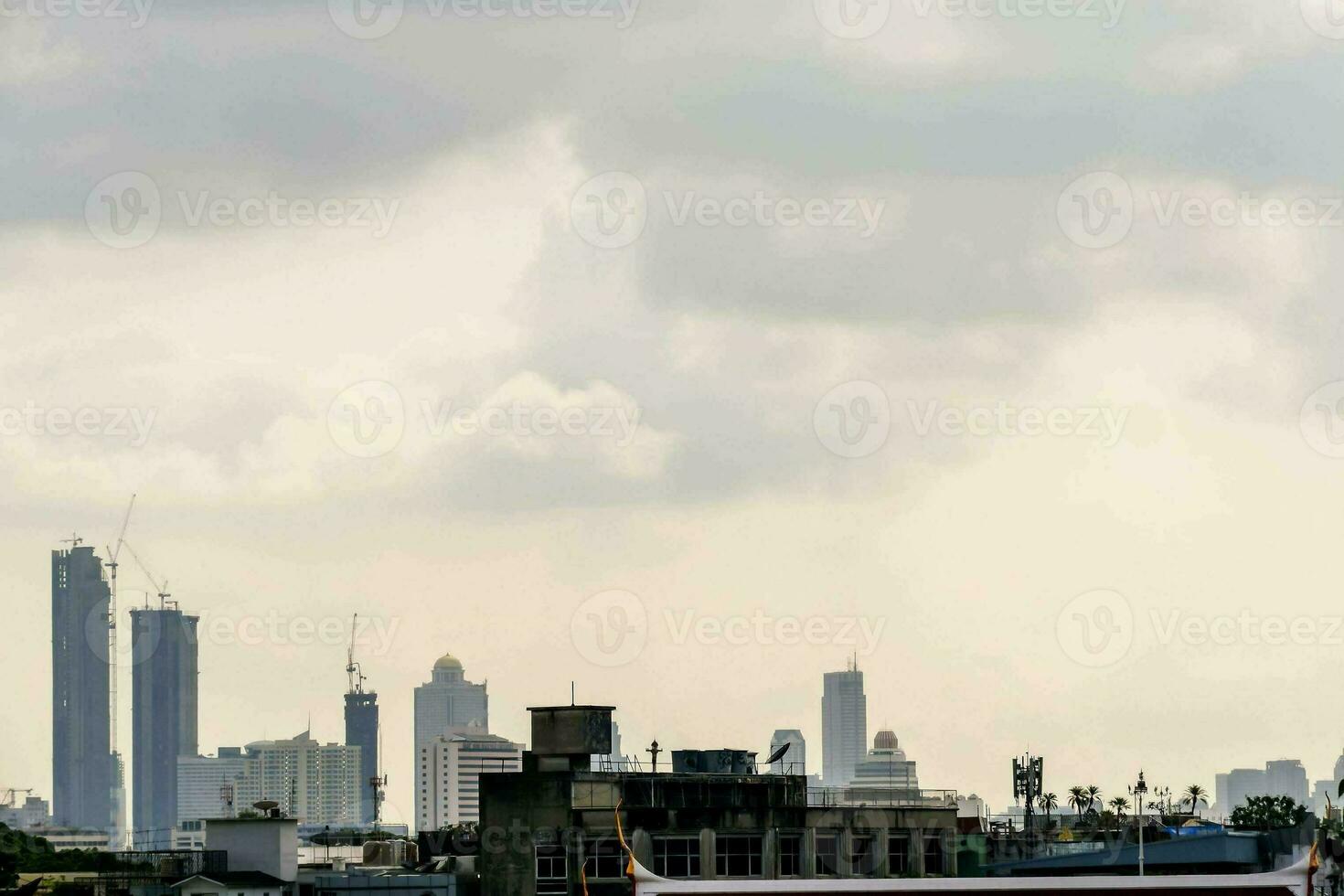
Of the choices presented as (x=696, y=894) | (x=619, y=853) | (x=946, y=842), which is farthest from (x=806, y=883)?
(x=946, y=842)

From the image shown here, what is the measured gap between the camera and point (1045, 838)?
141750 millimetres

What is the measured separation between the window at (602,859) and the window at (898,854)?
529 inches

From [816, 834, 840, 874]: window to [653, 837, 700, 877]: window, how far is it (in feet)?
18.8

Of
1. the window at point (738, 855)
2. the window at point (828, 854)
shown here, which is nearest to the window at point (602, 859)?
the window at point (738, 855)

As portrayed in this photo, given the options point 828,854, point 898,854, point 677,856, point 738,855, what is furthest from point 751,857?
point 898,854

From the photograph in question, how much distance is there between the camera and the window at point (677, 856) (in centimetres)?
10412

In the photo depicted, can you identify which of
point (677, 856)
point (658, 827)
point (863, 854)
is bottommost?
point (863, 854)

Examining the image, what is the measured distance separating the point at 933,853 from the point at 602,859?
1703 centimetres

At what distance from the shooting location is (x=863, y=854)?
109 m

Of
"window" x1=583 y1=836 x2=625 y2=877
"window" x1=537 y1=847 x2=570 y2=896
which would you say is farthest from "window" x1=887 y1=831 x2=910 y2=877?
"window" x1=537 y1=847 x2=570 y2=896

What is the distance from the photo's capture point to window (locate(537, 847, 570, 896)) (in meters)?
103

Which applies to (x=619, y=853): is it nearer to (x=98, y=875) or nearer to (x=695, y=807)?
(x=695, y=807)

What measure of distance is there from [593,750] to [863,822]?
1239cm

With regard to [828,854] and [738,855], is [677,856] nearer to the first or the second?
[738,855]
